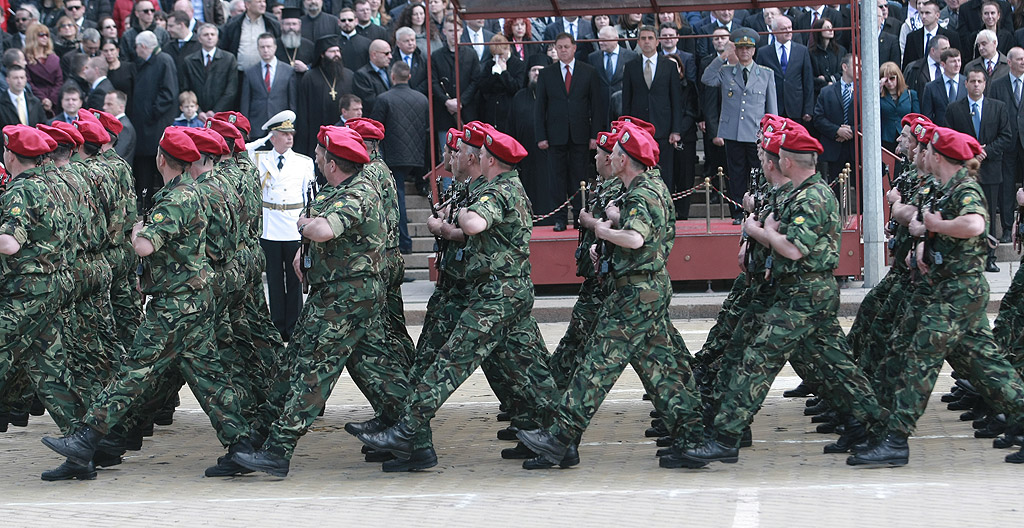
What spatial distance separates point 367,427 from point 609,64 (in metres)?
8.38

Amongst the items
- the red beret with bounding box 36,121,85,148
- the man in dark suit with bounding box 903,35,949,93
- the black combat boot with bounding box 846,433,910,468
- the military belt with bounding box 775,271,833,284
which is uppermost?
the red beret with bounding box 36,121,85,148

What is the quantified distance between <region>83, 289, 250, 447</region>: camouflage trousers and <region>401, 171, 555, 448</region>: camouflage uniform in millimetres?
1049

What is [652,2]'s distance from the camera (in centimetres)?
1491

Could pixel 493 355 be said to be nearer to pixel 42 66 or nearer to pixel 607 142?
pixel 607 142

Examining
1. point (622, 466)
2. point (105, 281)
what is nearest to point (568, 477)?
point (622, 466)

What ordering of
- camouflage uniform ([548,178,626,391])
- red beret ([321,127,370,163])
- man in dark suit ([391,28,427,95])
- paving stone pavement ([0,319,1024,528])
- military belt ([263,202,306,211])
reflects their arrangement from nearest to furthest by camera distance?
1. paving stone pavement ([0,319,1024,528])
2. red beret ([321,127,370,163])
3. camouflage uniform ([548,178,626,391])
4. military belt ([263,202,306,211])
5. man in dark suit ([391,28,427,95])

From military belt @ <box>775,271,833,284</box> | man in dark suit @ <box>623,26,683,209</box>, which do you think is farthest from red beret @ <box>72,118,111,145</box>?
man in dark suit @ <box>623,26,683,209</box>

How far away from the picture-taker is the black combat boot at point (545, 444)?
8.18 m

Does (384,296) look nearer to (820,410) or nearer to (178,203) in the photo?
(178,203)

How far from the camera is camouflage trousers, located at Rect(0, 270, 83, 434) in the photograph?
842 centimetres

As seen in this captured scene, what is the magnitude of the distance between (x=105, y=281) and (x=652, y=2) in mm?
7270

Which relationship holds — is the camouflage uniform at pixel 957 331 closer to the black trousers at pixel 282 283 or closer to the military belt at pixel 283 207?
the military belt at pixel 283 207

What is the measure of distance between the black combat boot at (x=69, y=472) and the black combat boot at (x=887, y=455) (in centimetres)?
434

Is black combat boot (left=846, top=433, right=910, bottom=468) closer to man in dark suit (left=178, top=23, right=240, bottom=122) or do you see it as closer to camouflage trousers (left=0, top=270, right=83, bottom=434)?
camouflage trousers (left=0, top=270, right=83, bottom=434)
